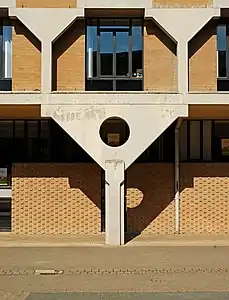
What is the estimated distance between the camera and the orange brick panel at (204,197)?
1902 centimetres

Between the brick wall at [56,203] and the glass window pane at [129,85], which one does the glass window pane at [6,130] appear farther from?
the glass window pane at [129,85]

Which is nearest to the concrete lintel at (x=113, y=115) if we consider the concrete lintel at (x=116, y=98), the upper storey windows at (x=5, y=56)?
the concrete lintel at (x=116, y=98)

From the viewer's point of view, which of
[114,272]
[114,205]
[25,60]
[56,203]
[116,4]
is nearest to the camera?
[114,272]

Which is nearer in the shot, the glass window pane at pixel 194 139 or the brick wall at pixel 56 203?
the brick wall at pixel 56 203

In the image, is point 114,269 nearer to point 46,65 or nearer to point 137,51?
point 46,65

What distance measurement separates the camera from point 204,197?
62.5 feet

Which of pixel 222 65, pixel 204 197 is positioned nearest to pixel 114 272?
pixel 204 197

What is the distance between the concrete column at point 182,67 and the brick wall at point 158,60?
1049 millimetres

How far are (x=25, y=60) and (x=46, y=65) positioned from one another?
5.07ft

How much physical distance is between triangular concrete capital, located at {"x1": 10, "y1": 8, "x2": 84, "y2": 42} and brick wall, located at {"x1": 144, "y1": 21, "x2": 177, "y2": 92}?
8.50ft

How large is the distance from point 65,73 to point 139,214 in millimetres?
4991

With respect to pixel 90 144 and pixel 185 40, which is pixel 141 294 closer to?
pixel 90 144

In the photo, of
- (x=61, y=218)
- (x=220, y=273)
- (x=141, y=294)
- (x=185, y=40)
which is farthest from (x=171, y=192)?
(x=141, y=294)

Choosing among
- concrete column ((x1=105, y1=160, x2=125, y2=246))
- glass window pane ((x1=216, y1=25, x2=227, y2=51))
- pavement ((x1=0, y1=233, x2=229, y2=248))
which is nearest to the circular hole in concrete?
concrete column ((x1=105, y1=160, x2=125, y2=246))
